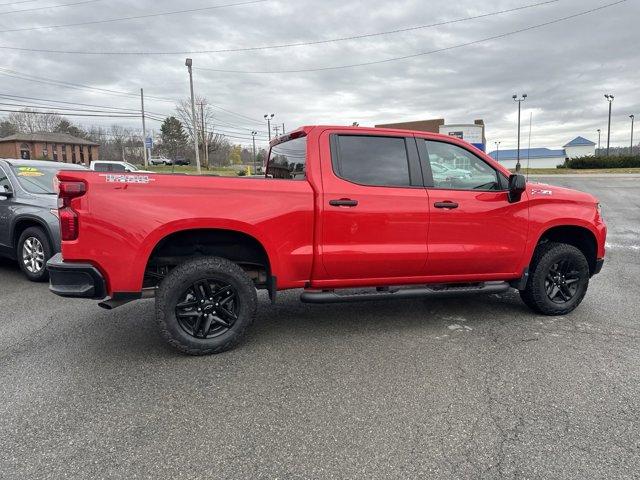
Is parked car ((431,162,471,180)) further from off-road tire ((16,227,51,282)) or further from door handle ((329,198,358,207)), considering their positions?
off-road tire ((16,227,51,282))

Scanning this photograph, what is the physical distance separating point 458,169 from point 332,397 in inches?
103

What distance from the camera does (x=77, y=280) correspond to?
3.65 metres

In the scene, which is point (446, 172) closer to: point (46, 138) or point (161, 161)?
point (161, 161)

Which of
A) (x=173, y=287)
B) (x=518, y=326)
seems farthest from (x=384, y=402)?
(x=518, y=326)

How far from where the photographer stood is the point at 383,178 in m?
4.40

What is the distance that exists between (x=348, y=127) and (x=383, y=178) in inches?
23.0

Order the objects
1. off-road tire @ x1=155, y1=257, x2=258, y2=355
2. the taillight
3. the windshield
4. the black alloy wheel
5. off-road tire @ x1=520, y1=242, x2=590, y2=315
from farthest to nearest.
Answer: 1. the windshield
2. off-road tire @ x1=520, y1=242, x2=590, y2=315
3. the black alloy wheel
4. off-road tire @ x1=155, y1=257, x2=258, y2=355
5. the taillight

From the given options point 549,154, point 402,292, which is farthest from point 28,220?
point 549,154

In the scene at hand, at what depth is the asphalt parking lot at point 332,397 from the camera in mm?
2551

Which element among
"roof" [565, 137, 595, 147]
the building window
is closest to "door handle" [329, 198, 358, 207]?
the building window

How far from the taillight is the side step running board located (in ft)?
6.33

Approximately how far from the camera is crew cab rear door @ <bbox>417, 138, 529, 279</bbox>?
14.7 feet

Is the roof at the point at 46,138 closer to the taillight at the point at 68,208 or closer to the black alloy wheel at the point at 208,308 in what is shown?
the taillight at the point at 68,208

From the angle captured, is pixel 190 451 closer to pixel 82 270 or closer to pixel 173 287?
pixel 173 287
